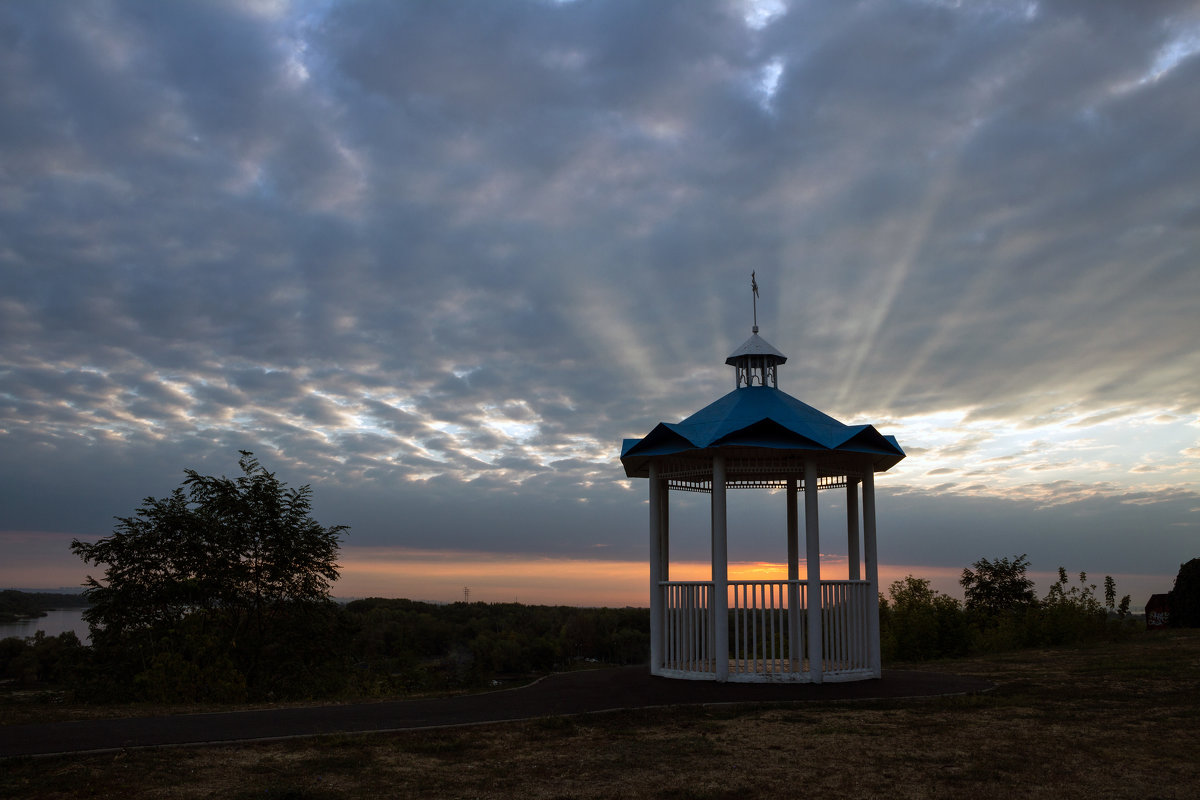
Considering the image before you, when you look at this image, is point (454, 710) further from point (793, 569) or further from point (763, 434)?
point (793, 569)

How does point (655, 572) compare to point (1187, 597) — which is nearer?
point (655, 572)

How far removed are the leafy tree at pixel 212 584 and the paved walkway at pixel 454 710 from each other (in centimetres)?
811

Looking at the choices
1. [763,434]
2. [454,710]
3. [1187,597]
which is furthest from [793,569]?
[1187,597]

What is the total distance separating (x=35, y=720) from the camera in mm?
10695

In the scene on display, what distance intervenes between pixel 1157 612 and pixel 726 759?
130 ft

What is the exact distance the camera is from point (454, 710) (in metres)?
11.9

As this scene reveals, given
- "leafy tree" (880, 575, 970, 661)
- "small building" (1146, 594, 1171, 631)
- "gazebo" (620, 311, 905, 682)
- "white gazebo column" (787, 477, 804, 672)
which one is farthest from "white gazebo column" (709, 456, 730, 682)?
"small building" (1146, 594, 1171, 631)

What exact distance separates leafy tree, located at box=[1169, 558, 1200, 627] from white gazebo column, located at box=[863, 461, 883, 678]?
24033mm

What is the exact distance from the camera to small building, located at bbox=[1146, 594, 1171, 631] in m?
35.7

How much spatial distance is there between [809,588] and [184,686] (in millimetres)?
13384

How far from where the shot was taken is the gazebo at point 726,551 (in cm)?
1470

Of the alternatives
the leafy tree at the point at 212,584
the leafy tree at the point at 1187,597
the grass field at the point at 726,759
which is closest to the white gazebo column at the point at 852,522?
the grass field at the point at 726,759

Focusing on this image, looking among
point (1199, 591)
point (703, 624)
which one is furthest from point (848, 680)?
point (1199, 591)

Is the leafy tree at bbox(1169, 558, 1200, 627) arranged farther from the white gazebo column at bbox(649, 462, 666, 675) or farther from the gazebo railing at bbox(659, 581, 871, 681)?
the white gazebo column at bbox(649, 462, 666, 675)
